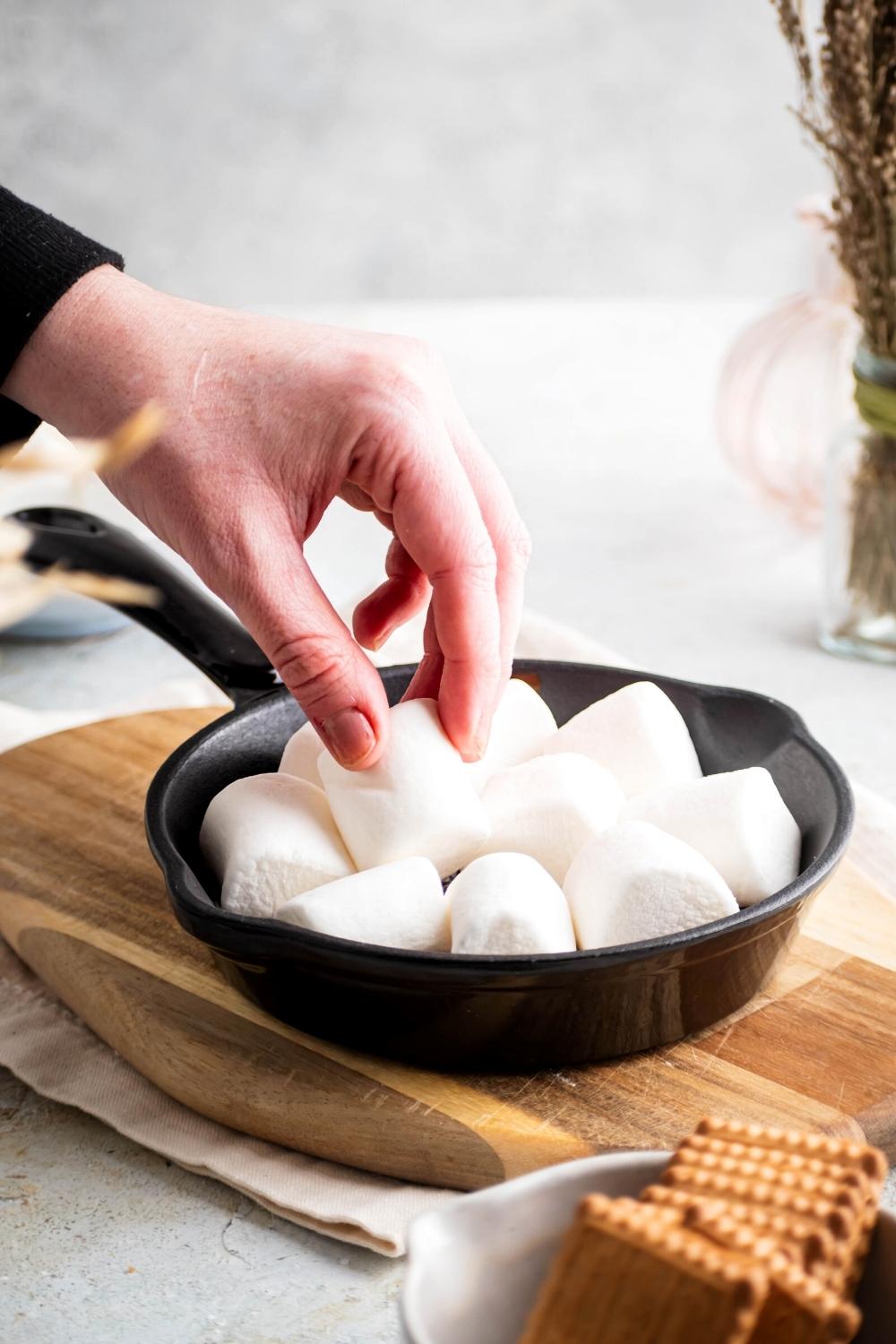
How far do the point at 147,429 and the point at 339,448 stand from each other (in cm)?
72

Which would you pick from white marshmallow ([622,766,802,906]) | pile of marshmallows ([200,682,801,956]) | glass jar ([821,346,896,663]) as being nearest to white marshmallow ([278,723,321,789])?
pile of marshmallows ([200,682,801,956])

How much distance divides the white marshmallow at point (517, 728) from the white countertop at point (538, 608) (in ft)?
1.52

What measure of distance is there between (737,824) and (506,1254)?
523 mm

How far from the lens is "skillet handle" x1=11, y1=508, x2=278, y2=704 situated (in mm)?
1474

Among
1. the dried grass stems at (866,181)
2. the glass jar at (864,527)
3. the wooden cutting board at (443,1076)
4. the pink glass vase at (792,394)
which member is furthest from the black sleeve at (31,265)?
the pink glass vase at (792,394)

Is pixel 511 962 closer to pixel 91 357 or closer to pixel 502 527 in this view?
pixel 502 527

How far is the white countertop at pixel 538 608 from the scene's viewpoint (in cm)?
95

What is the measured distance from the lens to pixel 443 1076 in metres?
1.09

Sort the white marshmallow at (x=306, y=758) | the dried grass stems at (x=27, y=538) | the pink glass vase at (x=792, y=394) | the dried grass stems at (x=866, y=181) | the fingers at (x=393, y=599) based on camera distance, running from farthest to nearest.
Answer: the pink glass vase at (x=792, y=394)
the dried grass stems at (x=866, y=181)
the fingers at (x=393, y=599)
the white marshmallow at (x=306, y=758)
the dried grass stems at (x=27, y=538)

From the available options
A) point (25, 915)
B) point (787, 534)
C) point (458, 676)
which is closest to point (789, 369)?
point (787, 534)

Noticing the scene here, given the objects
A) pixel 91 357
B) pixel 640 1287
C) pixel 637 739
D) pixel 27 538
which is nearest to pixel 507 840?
pixel 637 739

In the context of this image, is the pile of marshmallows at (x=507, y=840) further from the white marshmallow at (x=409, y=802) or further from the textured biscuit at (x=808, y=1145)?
the textured biscuit at (x=808, y=1145)

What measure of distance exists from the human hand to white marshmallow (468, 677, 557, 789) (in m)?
0.14

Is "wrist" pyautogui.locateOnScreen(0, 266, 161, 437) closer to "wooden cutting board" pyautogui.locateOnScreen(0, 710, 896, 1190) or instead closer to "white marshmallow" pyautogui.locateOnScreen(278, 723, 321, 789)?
"white marshmallow" pyautogui.locateOnScreen(278, 723, 321, 789)
